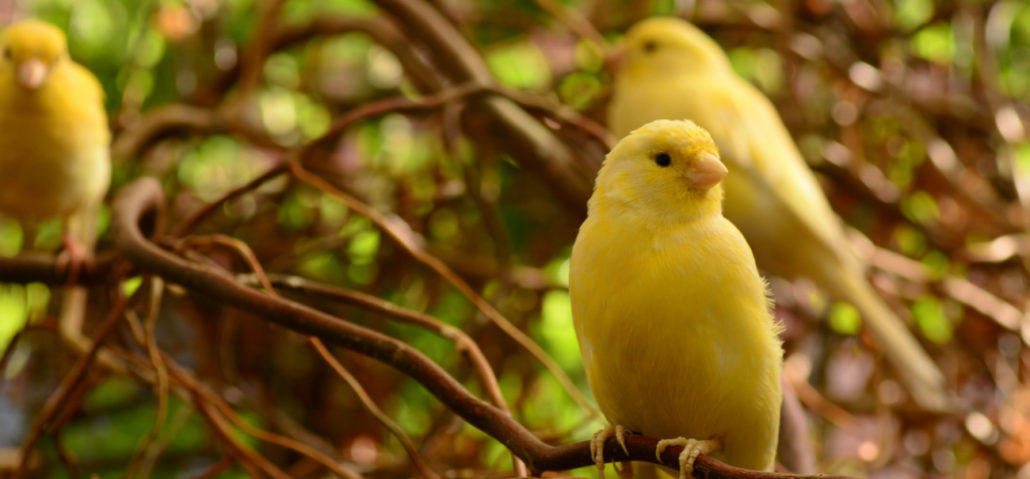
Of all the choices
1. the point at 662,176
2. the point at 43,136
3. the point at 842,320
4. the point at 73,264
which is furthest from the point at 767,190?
the point at 43,136

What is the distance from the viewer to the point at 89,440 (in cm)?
248

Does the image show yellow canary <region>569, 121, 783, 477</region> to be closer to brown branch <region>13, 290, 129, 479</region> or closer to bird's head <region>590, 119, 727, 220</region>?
bird's head <region>590, 119, 727, 220</region>

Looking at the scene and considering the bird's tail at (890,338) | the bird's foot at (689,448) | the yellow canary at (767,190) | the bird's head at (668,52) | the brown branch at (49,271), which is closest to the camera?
the bird's foot at (689,448)

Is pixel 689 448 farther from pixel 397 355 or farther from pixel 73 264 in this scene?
pixel 73 264

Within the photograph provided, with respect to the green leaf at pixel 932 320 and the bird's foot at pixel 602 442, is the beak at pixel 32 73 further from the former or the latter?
the green leaf at pixel 932 320

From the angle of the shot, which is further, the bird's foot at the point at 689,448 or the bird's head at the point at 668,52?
the bird's head at the point at 668,52

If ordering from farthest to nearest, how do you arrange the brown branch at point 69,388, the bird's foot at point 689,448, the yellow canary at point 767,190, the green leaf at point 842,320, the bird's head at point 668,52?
the green leaf at point 842,320 → the bird's head at point 668,52 → the yellow canary at point 767,190 → the brown branch at point 69,388 → the bird's foot at point 689,448

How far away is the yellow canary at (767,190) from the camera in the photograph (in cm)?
185

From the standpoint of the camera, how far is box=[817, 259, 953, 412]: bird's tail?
5.54 feet

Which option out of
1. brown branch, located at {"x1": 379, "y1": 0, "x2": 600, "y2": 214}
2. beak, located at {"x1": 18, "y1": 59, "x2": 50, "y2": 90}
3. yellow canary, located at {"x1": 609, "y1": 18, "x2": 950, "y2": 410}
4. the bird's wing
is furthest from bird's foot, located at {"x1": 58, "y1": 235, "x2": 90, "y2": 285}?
the bird's wing

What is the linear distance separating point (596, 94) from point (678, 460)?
1.97m

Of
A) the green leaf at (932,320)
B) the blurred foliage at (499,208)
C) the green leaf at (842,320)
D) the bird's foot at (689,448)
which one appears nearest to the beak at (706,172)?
the bird's foot at (689,448)

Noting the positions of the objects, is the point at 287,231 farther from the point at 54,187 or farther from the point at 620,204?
the point at 620,204

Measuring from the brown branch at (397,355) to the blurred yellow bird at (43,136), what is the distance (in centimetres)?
83
